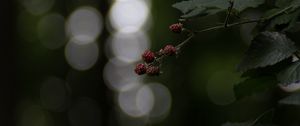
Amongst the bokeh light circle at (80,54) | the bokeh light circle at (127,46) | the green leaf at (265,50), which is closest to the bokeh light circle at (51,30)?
the bokeh light circle at (80,54)

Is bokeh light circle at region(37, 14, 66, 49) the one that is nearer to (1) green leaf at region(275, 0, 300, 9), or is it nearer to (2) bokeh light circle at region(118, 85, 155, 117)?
(2) bokeh light circle at region(118, 85, 155, 117)

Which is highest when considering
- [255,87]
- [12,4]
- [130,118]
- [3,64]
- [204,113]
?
[255,87]

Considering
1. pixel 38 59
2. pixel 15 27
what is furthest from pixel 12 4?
pixel 38 59

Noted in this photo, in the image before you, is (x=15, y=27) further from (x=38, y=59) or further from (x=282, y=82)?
(x=38, y=59)

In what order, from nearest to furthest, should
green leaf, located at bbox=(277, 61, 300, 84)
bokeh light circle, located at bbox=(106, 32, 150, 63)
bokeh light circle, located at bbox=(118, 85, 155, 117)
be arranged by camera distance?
green leaf, located at bbox=(277, 61, 300, 84) < bokeh light circle, located at bbox=(106, 32, 150, 63) < bokeh light circle, located at bbox=(118, 85, 155, 117)

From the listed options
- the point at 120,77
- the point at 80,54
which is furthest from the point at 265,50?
the point at 80,54

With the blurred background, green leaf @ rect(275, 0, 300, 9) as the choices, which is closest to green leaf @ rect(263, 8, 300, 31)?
green leaf @ rect(275, 0, 300, 9)

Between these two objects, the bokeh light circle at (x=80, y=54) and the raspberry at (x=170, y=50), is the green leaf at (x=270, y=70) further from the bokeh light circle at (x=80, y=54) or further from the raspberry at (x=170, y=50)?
the bokeh light circle at (x=80, y=54)
